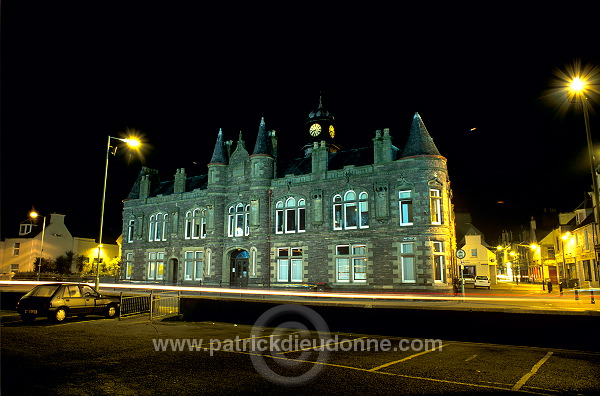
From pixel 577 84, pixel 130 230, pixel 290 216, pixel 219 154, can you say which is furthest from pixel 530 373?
pixel 130 230

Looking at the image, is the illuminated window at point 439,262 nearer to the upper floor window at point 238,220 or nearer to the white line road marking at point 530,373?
the upper floor window at point 238,220

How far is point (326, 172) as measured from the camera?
35.5 m

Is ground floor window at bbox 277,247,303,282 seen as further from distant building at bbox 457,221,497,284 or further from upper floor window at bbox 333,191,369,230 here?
distant building at bbox 457,221,497,284

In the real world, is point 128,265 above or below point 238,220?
below

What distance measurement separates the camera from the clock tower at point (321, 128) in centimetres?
4344

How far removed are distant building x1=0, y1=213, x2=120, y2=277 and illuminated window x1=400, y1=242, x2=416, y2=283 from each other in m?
52.1

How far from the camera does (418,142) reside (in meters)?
32.3

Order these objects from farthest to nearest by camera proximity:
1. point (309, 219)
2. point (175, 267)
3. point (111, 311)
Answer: point (175, 267) < point (309, 219) < point (111, 311)

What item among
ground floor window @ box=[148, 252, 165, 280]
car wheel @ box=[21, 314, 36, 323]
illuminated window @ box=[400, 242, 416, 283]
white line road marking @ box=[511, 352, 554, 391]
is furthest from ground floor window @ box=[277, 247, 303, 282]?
white line road marking @ box=[511, 352, 554, 391]

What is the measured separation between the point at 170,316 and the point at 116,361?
9486mm

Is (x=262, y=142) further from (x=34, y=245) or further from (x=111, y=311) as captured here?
(x=34, y=245)

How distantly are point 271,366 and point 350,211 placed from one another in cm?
2551

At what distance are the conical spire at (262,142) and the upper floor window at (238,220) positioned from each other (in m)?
5.26

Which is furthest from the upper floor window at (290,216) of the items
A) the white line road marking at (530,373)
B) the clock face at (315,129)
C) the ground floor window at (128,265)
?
the white line road marking at (530,373)
